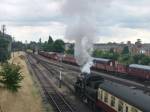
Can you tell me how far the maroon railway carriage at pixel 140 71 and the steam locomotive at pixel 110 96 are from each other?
18.9 m

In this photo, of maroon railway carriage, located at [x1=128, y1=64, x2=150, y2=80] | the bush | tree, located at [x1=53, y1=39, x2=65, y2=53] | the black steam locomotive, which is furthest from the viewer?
tree, located at [x1=53, y1=39, x2=65, y2=53]

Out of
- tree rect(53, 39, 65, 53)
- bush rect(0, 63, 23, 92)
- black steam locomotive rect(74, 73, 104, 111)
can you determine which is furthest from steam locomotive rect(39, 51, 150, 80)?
tree rect(53, 39, 65, 53)

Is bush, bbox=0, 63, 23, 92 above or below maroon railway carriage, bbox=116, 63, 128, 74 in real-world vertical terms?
above

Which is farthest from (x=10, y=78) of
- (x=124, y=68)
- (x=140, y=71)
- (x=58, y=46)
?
(x=58, y=46)

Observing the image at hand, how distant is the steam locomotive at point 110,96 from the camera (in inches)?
758

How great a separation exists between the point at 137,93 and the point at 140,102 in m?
2.13

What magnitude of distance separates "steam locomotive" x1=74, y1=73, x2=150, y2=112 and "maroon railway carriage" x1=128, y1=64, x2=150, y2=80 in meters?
18.9

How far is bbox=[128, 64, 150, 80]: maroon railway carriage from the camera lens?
55.5 meters

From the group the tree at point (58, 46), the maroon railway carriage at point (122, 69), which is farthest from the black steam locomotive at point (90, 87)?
the tree at point (58, 46)

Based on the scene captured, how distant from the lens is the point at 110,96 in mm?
25141

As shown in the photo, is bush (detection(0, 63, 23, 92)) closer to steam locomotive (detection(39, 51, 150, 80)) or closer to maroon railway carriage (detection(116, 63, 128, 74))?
steam locomotive (detection(39, 51, 150, 80))

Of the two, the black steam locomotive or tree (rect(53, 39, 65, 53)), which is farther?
tree (rect(53, 39, 65, 53))

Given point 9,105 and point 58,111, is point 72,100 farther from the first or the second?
point 9,105

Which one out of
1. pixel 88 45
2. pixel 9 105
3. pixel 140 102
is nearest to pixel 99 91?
pixel 9 105
